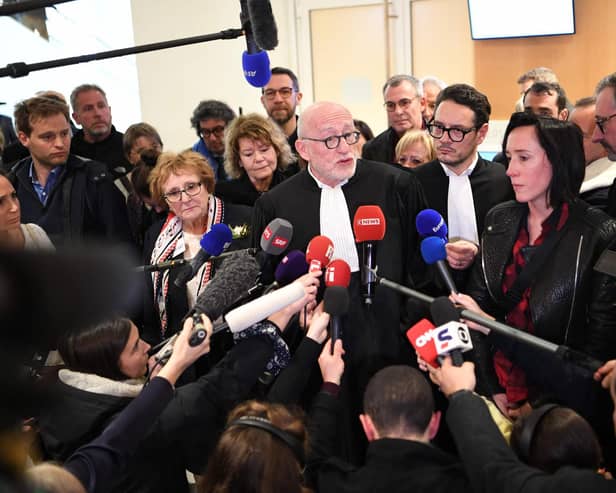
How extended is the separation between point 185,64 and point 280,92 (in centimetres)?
328

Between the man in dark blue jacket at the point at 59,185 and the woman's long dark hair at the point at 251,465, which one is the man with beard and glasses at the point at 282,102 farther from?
the woman's long dark hair at the point at 251,465

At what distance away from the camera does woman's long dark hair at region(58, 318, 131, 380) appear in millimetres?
1859

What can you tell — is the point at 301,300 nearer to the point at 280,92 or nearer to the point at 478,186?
the point at 478,186

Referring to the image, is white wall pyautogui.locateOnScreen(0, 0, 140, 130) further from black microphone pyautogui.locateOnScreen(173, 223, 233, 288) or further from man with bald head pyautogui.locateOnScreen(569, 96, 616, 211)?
man with bald head pyautogui.locateOnScreen(569, 96, 616, 211)

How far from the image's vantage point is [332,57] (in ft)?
24.9

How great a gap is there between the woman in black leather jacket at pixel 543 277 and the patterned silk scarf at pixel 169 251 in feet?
3.47

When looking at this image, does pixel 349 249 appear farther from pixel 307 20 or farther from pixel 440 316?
pixel 307 20

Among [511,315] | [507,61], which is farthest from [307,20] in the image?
[511,315]

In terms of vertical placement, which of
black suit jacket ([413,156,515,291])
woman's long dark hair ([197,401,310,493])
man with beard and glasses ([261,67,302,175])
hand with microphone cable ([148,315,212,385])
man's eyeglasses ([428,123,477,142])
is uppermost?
man with beard and glasses ([261,67,302,175])

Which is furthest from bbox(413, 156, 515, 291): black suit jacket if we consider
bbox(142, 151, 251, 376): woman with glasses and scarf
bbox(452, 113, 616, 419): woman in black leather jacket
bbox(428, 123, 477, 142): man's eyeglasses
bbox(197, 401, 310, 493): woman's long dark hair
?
bbox(197, 401, 310, 493): woman's long dark hair

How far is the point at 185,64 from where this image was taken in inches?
282

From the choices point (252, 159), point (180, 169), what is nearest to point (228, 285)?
point (180, 169)

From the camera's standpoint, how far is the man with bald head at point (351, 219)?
2.54 meters

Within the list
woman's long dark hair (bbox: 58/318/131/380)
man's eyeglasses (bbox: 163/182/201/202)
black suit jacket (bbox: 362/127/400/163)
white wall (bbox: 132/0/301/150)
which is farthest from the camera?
white wall (bbox: 132/0/301/150)
